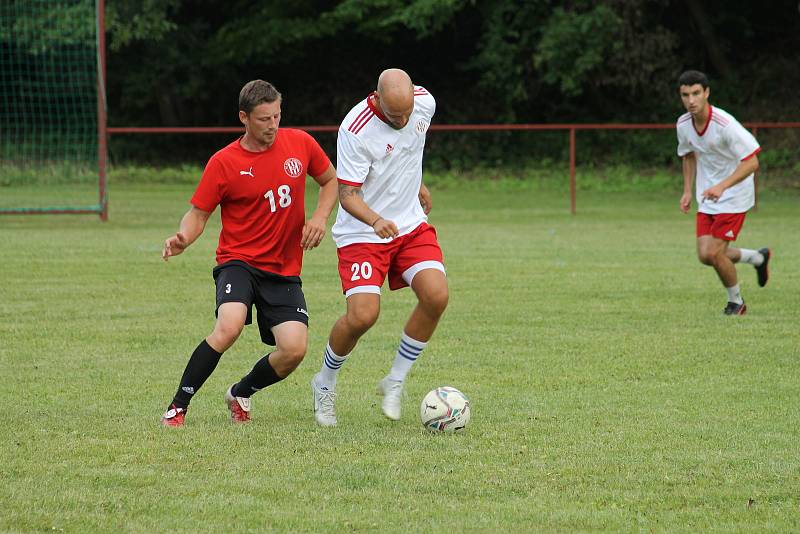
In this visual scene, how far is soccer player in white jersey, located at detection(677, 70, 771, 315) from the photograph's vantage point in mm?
10438

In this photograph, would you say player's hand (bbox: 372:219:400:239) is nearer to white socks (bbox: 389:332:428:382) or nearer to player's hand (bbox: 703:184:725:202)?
white socks (bbox: 389:332:428:382)

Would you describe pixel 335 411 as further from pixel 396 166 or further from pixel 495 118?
pixel 495 118

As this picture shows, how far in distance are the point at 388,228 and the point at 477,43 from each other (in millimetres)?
27389

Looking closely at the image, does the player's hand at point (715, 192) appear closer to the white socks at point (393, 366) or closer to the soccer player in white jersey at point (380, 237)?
the soccer player in white jersey at point (380, 237)

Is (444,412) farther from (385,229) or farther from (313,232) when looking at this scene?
(313,232)

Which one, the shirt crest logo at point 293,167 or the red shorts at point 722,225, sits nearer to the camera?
the shirt crest logo at point 293,167

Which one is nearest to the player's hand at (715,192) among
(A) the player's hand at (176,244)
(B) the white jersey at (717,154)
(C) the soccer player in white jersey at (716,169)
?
(C) the soccer player in white jersey at (716,169)

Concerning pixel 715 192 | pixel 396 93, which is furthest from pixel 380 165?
pixel 715 192

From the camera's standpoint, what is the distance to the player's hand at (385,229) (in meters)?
6.14

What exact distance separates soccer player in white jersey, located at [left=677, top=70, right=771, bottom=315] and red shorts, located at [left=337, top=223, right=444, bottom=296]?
14.4ft

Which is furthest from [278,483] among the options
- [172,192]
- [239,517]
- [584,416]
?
[172,192]

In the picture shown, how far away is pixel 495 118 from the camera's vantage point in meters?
33.5

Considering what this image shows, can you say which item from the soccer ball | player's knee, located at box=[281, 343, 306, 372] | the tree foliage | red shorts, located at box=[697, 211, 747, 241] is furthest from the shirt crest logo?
the tree foliage

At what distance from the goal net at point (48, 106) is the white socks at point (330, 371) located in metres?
16.2
